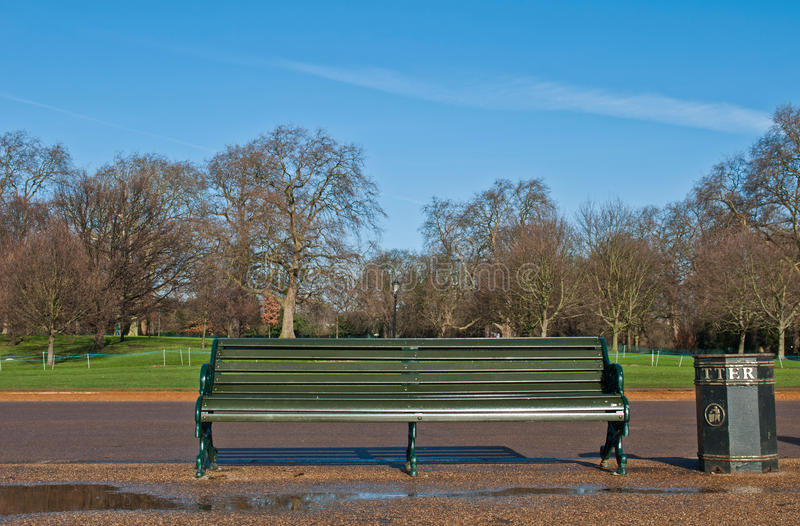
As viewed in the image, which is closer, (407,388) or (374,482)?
(374,482)

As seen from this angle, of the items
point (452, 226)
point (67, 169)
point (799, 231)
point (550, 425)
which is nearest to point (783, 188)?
point (799, 231)

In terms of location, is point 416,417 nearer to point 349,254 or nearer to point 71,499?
point 71,499

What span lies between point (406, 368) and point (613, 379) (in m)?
1.86

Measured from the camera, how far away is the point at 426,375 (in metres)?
6.69

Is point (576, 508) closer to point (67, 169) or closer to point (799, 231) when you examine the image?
point (799, 231)

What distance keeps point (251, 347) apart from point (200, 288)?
146ft

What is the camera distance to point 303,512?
5.02 metres

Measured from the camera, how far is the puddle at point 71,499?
16.9ft

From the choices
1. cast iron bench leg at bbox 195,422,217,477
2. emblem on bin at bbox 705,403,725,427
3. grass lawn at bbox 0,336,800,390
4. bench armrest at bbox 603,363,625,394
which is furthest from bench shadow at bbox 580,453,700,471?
grass lawn at bbox 0,336,800,390

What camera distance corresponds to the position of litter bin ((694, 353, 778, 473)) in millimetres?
6355

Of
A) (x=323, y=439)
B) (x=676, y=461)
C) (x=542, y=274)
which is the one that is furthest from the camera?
(x=542, y=274)

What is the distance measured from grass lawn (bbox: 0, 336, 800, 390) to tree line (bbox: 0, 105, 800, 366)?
2.02 meters

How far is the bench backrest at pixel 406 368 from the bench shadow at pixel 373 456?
843mm

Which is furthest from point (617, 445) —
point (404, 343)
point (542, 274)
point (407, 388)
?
point (542, 274)
